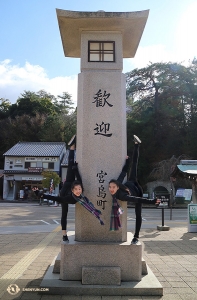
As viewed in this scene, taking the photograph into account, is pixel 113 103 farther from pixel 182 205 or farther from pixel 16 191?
pixel 16 191

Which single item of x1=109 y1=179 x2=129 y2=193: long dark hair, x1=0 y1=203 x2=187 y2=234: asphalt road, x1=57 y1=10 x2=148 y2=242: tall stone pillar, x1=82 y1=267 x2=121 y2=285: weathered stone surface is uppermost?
x1=57 y1=10 x2=148 y2=242: tall stone pillar

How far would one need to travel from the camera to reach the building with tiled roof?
34250mm

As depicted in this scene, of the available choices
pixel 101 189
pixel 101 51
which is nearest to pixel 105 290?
pixel 101 189

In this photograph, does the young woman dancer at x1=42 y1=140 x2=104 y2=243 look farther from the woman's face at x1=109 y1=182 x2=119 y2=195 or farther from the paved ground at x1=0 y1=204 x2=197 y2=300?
the paved ground at x1=0 y1=204 x2=197 y2=300

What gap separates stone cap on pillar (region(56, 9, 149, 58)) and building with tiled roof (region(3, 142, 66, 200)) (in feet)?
97.8

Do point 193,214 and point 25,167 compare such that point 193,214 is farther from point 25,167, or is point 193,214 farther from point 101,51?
point 25,167

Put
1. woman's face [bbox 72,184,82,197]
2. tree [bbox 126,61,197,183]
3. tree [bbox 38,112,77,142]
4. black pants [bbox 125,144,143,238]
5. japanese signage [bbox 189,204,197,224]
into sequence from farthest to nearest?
tree [bbox 38,112,77,142]
tree [bbox 126,61,197,183]
japanese signage [bbox 189,204,197,224]
black pants [bbox 125,144,143,238]
woman's face [bbox 72,184,82,197]

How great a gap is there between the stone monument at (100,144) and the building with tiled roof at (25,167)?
30054mm

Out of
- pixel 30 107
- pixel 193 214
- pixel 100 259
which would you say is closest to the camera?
pixel 100 259

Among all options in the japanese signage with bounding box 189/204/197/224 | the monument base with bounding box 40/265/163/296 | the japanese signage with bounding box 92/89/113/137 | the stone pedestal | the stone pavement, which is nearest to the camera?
the monument base with bounding box 40/265/163/296

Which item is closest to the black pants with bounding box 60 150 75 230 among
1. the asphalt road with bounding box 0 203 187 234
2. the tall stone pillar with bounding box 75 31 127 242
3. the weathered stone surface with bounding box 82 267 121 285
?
the tall stone pillar with bounding box 75 31 127 242

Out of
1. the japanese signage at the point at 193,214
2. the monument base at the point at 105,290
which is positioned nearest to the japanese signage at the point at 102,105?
the monument base at the point at 105,290

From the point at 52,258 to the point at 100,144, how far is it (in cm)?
314

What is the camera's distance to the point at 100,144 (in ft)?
15.5
